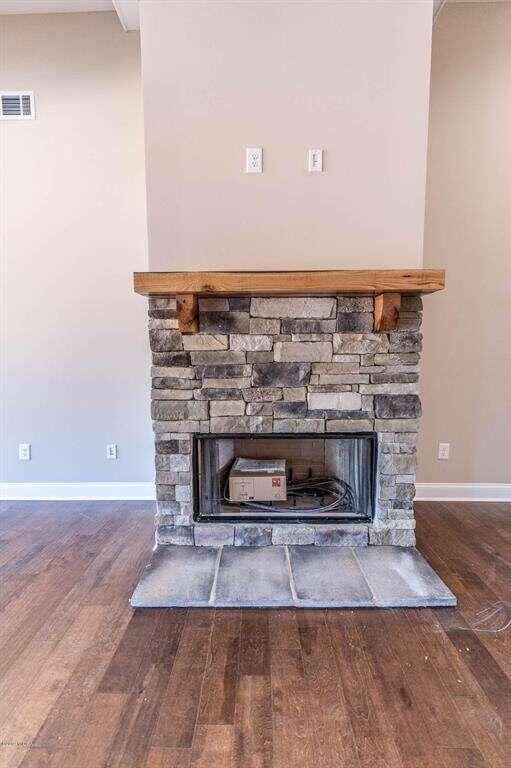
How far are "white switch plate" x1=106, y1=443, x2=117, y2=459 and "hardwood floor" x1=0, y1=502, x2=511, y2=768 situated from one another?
95cm

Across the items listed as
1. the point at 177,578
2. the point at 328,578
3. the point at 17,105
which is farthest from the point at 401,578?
the point at 17,105

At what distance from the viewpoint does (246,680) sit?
1.42 metres

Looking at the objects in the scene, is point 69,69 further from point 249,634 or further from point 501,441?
point 501,441

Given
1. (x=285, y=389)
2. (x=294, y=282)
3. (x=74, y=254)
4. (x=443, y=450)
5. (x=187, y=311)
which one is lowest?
(x=443, y=450)

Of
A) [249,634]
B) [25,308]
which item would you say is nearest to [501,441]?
[249,634]

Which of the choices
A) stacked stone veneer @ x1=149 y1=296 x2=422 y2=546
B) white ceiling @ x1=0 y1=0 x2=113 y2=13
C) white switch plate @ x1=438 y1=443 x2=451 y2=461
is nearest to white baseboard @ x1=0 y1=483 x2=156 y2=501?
stacked stone veneer @ x1=149 y1=296 x2=422 y2=546

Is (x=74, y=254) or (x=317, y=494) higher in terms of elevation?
(x=74, y=254)

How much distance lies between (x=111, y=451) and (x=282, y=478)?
4.44ft

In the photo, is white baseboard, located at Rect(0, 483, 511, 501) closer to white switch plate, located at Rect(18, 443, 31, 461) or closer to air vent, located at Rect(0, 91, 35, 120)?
white switch plate, located at Rect(18, 443, 31, 461)

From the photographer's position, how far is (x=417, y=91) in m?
2.04

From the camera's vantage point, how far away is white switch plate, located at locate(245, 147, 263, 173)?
2.10 metres

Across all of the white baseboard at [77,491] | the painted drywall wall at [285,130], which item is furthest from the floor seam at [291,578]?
the painted drywall wall at [285,130]

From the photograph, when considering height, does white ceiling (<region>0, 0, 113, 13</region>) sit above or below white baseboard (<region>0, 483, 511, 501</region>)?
above

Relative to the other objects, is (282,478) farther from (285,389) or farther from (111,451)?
(111,451)
